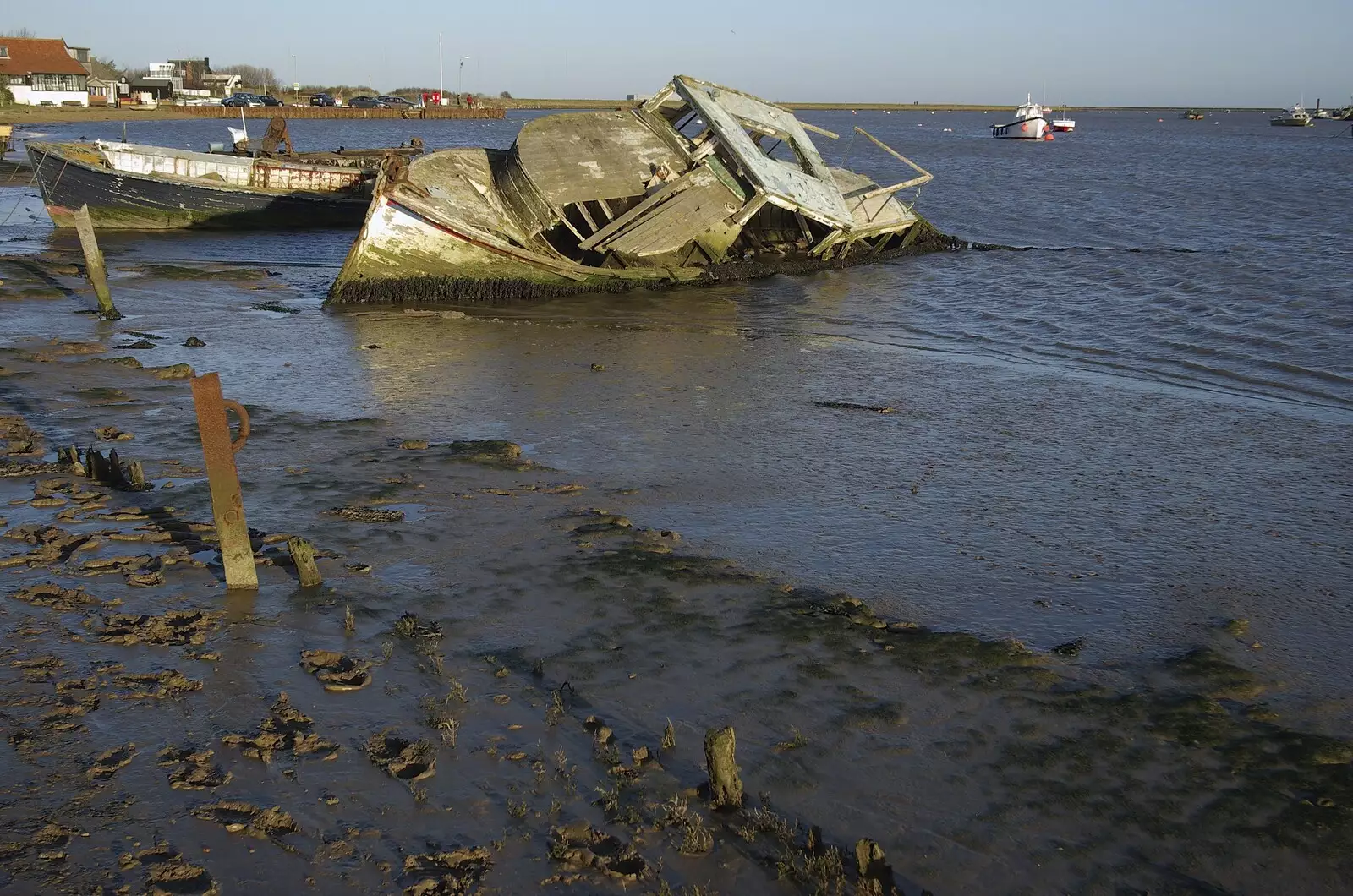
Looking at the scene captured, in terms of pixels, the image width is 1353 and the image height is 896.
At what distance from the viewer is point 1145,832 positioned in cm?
459

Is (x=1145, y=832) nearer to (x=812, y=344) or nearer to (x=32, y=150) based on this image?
(x=812, y=344)

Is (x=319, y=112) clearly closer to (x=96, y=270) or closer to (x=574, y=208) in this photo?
(x=574, y=208)

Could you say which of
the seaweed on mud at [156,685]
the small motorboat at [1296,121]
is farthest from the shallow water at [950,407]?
the small motorboat at [1296,121]

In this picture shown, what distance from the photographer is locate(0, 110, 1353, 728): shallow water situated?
23.1 feet

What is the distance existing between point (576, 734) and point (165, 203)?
2240 cm

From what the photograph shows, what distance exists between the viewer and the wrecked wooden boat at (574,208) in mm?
15898

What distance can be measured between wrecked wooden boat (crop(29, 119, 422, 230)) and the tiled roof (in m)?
65.1

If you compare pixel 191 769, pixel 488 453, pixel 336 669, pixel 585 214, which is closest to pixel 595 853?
pixel 191 769

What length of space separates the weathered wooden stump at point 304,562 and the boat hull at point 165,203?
19.6 metres

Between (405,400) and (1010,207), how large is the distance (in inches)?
1047

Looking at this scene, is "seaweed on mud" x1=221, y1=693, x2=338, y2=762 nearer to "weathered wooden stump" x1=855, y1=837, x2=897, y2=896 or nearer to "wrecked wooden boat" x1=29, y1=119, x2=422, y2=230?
"weathered wooden stump" x1=855, y1=837, x2=897, y2=896

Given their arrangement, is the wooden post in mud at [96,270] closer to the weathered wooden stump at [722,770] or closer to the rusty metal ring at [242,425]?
the rusty metal ring at [242,425]

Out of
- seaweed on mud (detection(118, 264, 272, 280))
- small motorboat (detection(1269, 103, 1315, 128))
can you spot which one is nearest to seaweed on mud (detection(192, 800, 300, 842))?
seaweed on mud (detection(118, 264, 272, 280))

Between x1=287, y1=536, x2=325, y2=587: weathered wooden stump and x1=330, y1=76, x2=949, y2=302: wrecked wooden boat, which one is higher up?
x1=330, y1=76, x2=949, y2=302: wrecked wooden boat
